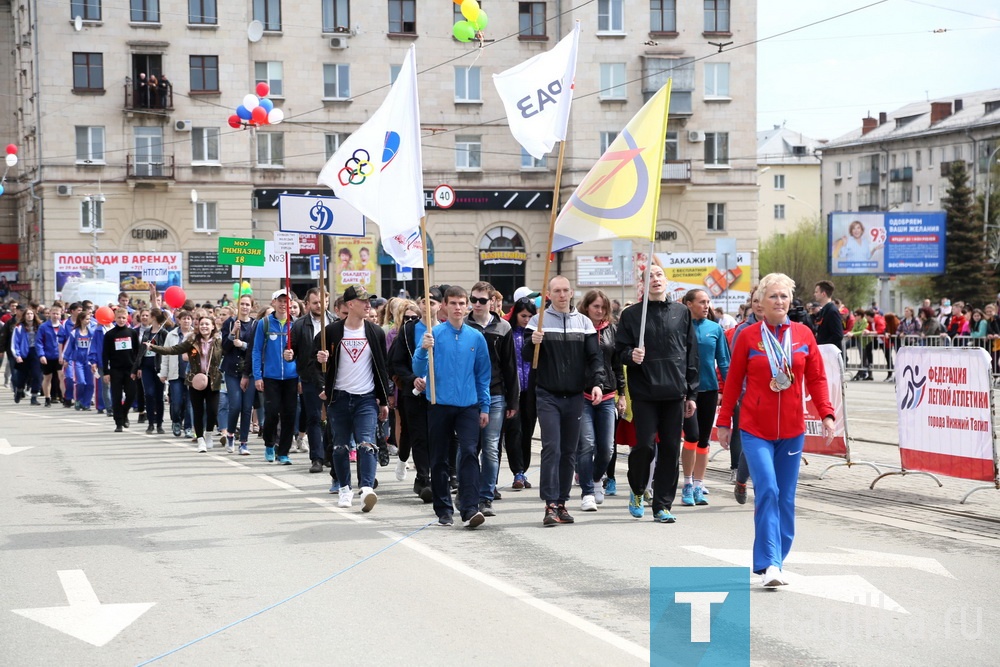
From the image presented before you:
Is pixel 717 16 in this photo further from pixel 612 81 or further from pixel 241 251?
pixel 241 251

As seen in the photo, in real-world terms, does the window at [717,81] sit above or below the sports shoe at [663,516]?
above

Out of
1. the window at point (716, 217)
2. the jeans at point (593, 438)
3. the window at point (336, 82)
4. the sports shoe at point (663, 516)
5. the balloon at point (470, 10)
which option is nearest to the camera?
the sports shoe at point (663, 516)

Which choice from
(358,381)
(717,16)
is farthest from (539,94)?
(717,16)

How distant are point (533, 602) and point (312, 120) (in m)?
51.2

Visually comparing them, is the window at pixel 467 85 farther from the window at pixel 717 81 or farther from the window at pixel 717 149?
the window at pixel 717 149

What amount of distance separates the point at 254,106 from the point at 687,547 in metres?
25.7

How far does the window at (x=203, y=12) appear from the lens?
55.1 m

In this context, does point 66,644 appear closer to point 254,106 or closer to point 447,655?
point 447,655

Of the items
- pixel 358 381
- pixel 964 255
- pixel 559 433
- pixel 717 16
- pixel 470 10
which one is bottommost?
pixel 559 433

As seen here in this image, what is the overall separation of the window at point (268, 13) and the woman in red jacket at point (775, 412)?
2017 inches

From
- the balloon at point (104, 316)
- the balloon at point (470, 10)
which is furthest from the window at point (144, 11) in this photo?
the balloon at point (470, 10)

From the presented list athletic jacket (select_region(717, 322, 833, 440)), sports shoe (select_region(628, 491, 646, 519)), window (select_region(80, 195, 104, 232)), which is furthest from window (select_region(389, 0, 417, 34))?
athletic jacket (select_region(717, 322, 833, 440))

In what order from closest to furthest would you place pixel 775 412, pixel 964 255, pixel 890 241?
pixel 775 412
pixel 890 241
pixel 964 255

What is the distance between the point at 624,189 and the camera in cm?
1104
